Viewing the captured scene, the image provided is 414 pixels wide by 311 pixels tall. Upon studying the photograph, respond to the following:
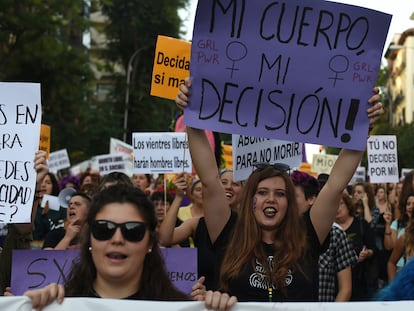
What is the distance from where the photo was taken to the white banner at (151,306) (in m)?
3.12

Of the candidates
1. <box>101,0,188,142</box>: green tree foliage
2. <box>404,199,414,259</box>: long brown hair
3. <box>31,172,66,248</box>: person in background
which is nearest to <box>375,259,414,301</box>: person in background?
<box>404,199,414,259</box>: long brown hair

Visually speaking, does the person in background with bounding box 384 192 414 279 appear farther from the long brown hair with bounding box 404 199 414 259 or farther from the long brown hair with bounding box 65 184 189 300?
the long brown hair with bounding box 65 184 189 300

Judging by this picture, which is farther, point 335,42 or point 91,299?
point 335,42

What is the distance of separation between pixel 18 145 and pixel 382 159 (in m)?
7.23

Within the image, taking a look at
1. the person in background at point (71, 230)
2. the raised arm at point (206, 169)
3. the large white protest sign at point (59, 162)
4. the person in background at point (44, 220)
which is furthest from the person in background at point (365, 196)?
the raised arm at point (206, 169)

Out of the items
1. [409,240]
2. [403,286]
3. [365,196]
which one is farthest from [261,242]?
[365,196]

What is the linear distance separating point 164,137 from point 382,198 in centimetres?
373

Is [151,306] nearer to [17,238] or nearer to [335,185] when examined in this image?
[335,185]

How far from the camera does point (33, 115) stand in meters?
5.02

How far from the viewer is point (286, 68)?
4312 millimetres

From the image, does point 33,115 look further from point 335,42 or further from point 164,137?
point 164,137

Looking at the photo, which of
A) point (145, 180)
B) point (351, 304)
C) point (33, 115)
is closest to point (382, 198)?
point (145, 180)

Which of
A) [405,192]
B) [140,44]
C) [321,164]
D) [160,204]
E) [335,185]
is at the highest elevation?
[140,44]

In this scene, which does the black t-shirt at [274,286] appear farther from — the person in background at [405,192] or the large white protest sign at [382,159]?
the large white protest sign at [382,159]
